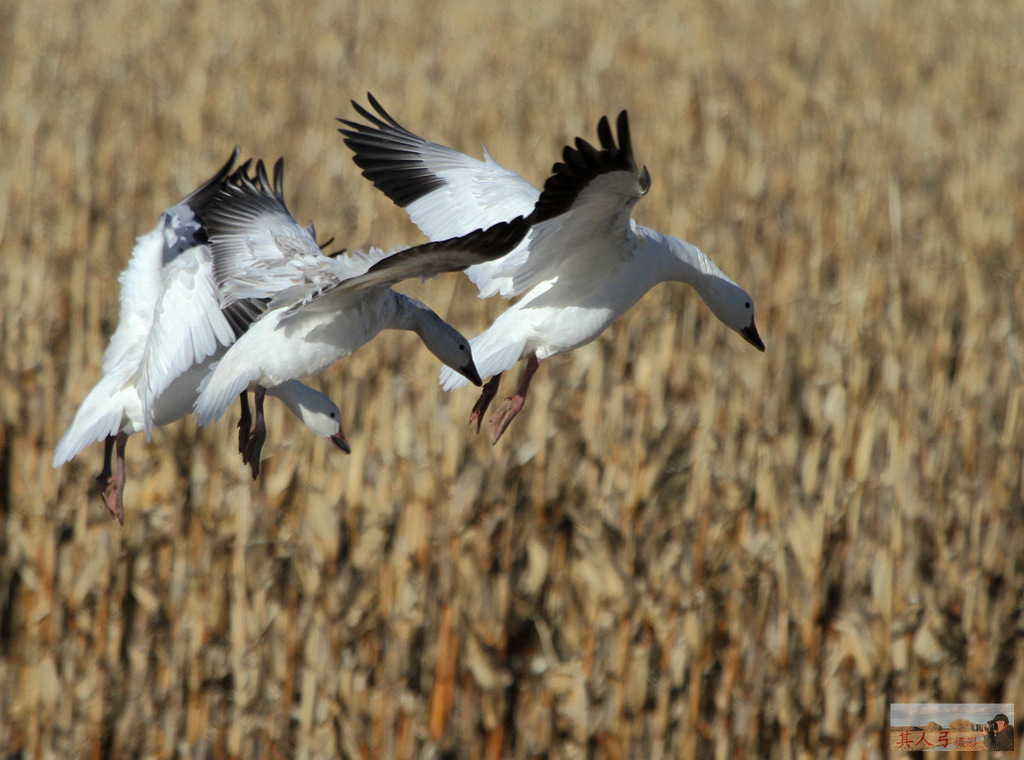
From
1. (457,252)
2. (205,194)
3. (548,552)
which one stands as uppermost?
(205,194)

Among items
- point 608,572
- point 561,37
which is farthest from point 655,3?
point 608,572

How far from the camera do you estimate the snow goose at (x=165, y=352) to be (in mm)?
2588

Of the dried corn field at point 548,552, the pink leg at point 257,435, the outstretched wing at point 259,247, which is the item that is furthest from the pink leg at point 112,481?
the dried corn field at point 548,552

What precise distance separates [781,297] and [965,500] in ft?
5.95

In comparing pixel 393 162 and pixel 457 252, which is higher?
pixel 393 162

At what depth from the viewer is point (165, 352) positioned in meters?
2.57

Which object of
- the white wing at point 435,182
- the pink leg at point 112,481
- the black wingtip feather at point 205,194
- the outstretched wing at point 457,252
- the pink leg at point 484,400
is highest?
the white wing at point 435,182

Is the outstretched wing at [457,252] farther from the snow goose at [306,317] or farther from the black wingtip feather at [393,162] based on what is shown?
the black wingtip feather at [393,162]

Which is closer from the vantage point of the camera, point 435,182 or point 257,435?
point 257,435

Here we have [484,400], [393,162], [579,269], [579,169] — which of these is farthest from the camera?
[393,162]

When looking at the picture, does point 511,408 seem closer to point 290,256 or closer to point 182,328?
point 290,256

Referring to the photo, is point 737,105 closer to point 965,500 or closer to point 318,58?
point 318,58

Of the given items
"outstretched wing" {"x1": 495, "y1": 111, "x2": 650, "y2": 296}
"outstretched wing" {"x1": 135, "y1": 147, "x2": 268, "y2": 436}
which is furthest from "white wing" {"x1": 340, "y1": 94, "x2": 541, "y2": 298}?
"outstretched wing" {"x1": 135, "y1": 147, "x2": 268, "y2": 436}

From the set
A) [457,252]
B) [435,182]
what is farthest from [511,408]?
[435,182]
